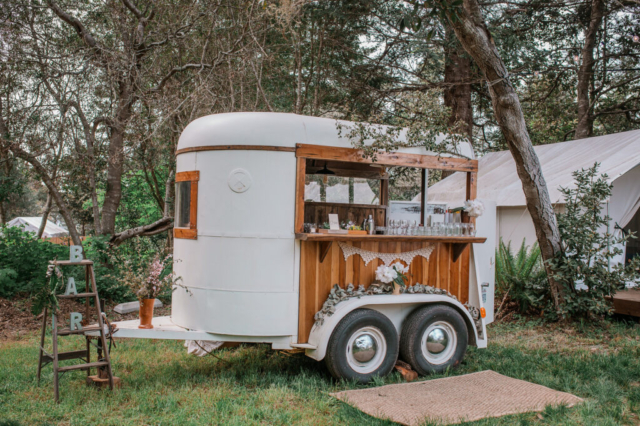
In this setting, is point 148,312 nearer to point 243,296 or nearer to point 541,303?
point 243,296

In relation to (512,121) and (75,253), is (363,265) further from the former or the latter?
(512,121)

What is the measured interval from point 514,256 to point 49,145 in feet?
27.6

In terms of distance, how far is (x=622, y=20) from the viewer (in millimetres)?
12914

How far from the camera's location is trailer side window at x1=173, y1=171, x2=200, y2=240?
5.14 metres

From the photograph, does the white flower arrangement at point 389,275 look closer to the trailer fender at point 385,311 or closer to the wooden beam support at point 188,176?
the trailer fender at point 385,311

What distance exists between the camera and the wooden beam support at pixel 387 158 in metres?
5.10

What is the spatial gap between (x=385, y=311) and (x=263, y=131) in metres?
2.13

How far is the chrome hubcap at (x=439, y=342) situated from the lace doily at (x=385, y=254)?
72 cm

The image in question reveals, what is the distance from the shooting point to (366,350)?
5.12 metres

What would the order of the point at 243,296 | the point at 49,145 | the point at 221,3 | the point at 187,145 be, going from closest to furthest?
the point at 243,296 → the point at 187,145 → the point at 49,145 → the point at 221,3

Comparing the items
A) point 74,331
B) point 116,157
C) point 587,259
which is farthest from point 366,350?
point 116,157

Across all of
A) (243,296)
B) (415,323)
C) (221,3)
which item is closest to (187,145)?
(243,296)

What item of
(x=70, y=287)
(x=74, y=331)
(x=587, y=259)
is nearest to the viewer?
(x=74, y=331)

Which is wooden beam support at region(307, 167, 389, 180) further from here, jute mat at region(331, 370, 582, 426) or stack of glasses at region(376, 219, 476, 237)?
jute mat at region(331, 370, 582, 426)
